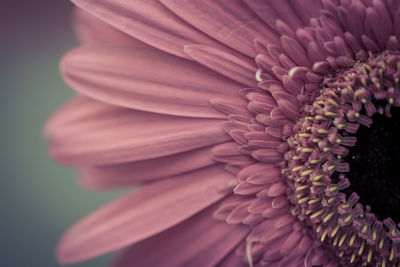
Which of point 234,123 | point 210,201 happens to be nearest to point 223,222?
point 210,201

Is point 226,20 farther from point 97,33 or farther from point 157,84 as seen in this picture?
point 97,33

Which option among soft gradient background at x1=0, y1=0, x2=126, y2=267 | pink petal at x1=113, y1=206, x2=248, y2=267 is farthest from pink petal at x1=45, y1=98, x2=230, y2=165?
soft gradient background at x1=0, y1=0, x2=126, y2=267

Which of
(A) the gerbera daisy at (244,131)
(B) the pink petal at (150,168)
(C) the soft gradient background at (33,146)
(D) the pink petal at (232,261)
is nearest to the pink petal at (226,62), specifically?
(A) the gerbera daisy at (244,131)

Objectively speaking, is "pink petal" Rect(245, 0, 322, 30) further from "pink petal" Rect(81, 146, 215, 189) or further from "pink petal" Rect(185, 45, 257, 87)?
"pink petal" Rect(81, 146, 215, 189)

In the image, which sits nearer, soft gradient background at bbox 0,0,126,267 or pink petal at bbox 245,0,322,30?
pink petal at bbox 245,0,322,30

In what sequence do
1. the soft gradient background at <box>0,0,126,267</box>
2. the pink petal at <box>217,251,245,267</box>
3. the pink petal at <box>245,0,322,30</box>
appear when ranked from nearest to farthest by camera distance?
the pink petal at <box>245,0,322,30</box>, the pink petal at <box>217,251,245,267</box>, the soft gradient background at <box>0,0,126,267</box>

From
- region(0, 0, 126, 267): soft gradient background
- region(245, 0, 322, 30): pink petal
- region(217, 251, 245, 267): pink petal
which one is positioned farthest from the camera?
region(0, 0, 126, 267): soft gradient background

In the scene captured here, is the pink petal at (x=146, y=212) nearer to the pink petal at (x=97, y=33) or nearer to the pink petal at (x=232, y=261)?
the pink petal at (x=232, y=261)
